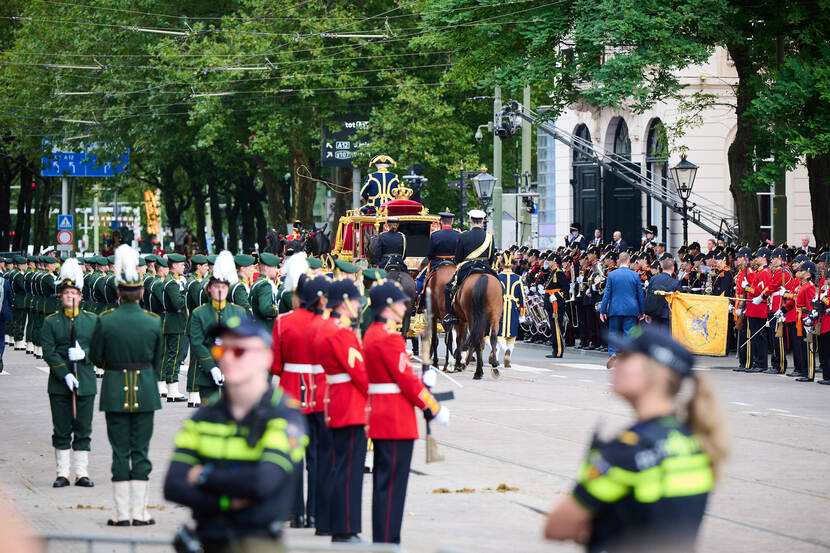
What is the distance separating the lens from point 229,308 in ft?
49.9

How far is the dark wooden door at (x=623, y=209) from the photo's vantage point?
45.0m

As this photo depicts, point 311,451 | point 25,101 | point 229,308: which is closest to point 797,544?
point 311,451

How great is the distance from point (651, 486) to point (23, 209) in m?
67.9

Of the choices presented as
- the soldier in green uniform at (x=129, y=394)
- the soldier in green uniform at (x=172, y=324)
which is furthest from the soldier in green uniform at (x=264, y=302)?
the soldier in green uniform at (x=129, y=394)

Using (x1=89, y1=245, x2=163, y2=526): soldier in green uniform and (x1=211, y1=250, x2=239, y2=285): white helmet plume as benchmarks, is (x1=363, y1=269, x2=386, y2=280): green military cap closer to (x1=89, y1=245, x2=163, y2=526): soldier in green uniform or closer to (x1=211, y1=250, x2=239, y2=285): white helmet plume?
(x1=89, y1=245, x2=163, y2=526): soldier in green uniform

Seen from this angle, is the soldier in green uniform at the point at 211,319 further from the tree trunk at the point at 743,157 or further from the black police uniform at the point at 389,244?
the tree trunk at the point at 743,157

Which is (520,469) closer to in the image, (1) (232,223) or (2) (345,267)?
(2) (345,267)

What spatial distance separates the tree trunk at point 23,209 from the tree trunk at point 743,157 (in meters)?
43.8

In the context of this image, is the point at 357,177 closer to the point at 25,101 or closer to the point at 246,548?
the point at 25,101

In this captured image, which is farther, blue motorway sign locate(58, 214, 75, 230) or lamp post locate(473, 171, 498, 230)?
blue motorway sign locate(58, 214, 75, 230)

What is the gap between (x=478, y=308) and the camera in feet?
71.4

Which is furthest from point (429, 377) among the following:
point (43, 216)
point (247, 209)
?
point (43, 216)

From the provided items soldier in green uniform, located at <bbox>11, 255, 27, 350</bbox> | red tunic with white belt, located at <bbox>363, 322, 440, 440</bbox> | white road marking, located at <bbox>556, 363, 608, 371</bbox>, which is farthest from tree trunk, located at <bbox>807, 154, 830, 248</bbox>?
red tunic with white belt, located at <bbox>363, 322, 440, 440</bbox>

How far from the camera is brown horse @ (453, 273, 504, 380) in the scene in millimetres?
21812
